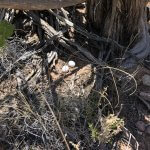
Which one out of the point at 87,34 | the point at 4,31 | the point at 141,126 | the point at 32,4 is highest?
the point at 32,4

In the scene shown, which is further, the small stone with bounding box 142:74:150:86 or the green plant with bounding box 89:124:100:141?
the small stone with bounding box 142:74:150:86

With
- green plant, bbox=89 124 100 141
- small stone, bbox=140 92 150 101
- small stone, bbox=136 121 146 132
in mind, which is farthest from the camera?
small stone, bbox=140 92 150 101

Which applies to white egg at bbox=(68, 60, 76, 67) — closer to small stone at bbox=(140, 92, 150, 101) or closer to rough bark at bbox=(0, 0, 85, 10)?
small stone at bbox=(140, 92, 150, 101)

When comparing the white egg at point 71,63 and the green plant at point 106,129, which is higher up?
the white egg at point 71,63

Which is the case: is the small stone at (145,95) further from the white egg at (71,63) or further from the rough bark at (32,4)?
the rough bark at (32,4)

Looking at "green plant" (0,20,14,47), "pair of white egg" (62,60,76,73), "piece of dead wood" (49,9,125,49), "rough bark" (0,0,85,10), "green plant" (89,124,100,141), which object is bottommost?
"green plant" (89,124,100,141)

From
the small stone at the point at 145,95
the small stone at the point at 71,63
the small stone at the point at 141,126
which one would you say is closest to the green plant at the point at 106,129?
the small stone at the point at 141,126

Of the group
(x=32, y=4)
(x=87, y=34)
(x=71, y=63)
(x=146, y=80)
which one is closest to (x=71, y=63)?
(x=71, y=63)

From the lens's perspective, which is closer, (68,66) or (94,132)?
(94,132)

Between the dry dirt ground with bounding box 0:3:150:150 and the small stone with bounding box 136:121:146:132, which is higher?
the dry dirt ground with bounding box 0:3:150:150

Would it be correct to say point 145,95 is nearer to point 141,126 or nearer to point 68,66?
point 141,126

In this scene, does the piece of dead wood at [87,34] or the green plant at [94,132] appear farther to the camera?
the piece of dead wood at [87,34]

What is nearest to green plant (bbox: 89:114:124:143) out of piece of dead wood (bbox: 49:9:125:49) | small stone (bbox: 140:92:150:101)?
small stone (bbox: 140:92:150:101)

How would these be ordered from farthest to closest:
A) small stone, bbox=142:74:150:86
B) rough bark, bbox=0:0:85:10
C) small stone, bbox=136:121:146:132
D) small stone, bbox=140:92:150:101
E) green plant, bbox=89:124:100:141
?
small stone, bbox=142:74:150:86 < small stone, bbox=140:92:150:101 < small stone, bbox=136:121:146:132 < green plant, bbox=89:124:100:141 < rough bark, bbox=0:0:85:10
